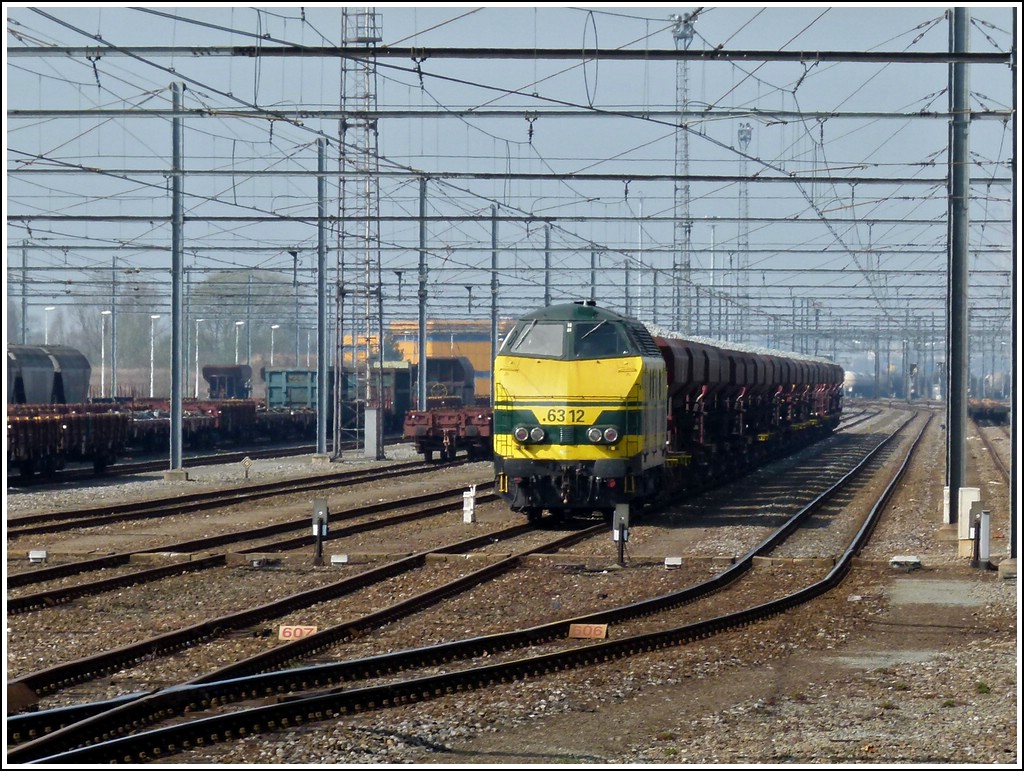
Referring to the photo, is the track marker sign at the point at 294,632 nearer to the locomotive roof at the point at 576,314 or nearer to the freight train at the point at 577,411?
the freight train at the point at 577,411

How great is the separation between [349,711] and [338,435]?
29409 millimetres

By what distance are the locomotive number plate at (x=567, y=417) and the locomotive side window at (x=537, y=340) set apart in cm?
83

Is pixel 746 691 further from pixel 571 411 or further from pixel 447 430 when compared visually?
pixel 447 430

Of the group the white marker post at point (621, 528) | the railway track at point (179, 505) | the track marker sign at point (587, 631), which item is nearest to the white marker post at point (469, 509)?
the railway track at point (179, 505)

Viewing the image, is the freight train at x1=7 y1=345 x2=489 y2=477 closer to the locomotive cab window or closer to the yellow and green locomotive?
the yellow and green locomotive

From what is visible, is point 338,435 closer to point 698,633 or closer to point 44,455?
point 44,455

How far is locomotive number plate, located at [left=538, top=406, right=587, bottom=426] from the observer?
2016 centimetres

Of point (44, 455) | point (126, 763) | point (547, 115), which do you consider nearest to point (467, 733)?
point (126, 763)

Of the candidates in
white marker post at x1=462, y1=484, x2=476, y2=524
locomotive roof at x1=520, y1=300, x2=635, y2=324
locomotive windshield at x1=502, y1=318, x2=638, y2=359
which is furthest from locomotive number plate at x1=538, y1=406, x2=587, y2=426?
white marker post at x1=462, y1=484, x2=476, y2=524

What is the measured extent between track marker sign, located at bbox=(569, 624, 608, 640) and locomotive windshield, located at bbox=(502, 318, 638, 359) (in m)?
8.58

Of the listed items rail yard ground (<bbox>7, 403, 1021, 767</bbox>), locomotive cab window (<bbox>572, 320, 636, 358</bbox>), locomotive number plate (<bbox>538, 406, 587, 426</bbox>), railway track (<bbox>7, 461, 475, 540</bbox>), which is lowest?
railway track (<bbox>7, 461, 475, 540</bbox>)

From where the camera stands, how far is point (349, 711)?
30.3ft

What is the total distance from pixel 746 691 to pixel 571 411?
1022cm

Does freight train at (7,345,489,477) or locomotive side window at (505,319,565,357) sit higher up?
locomotive side window at (505,319,565,357)
